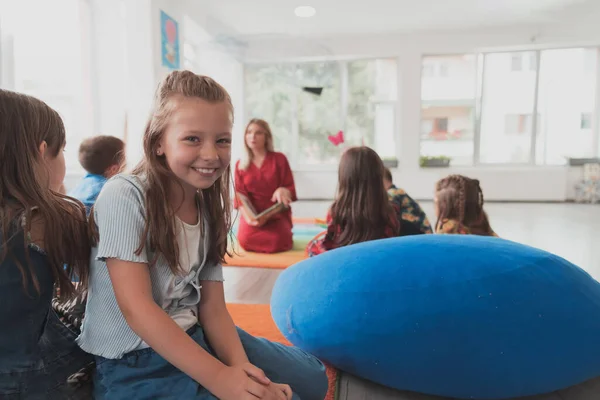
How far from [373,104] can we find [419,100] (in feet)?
2.33

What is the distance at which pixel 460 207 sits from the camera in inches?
85.0

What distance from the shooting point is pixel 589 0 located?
5.38 meters

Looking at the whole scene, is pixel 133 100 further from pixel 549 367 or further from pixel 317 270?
pixel 549 367

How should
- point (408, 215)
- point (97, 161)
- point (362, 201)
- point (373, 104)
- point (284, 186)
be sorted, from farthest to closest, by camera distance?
1. point (373, 104)
2. point (284, 186)
3. point (408, 215)
4. point (97, 161)
5. point (362, 201)

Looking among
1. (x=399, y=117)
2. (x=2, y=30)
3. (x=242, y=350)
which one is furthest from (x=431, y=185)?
(x=242, y=350)

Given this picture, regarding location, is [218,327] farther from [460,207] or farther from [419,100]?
[419,100]

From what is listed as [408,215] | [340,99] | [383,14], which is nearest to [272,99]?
[340,99]

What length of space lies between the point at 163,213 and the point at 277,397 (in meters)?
0.42

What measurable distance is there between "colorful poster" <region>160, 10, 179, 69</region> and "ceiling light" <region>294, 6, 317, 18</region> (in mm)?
1639

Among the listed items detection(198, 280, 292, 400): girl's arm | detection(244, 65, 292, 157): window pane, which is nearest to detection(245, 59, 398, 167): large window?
detection(244, 65, 292, 157): window pane

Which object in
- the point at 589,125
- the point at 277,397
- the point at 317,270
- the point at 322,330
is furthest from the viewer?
the point at 589,125

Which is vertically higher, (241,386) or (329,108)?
(329,108)

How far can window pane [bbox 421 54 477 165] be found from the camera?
6871 millimetres

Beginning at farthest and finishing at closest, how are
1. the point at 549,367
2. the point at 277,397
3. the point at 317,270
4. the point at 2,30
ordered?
the point at 2,30 < the point at 317,270 < the point at 549,367 < the point at 277,397
